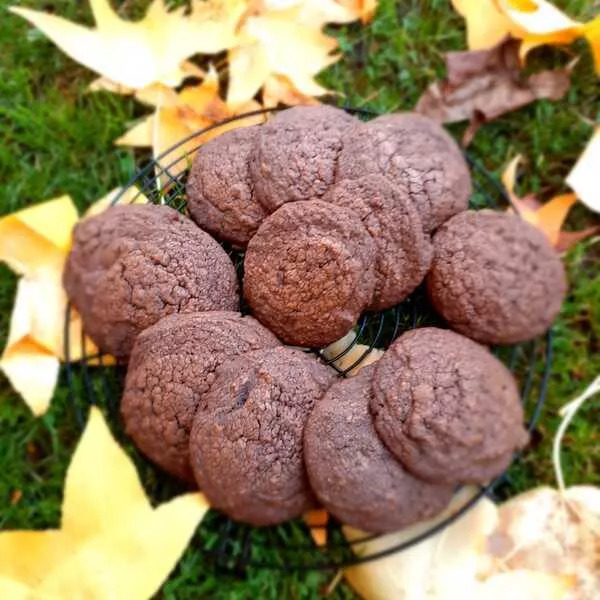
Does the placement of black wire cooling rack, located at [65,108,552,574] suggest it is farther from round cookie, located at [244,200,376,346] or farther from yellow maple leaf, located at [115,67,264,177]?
round cookie, located at [244,200,376,346]

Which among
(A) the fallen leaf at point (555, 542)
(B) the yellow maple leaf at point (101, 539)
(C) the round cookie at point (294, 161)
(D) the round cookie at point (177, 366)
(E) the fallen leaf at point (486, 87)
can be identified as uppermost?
(C) the round cookie at point (294, 161)

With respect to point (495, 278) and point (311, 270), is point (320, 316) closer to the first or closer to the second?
point (311, 270)

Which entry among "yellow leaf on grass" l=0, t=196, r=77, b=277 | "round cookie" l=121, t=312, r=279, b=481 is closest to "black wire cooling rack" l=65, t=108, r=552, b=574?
"yellow leaf on grass" l=0, t=196, r=77, b=277

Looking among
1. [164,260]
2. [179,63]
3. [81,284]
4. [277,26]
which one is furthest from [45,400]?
[277,26]

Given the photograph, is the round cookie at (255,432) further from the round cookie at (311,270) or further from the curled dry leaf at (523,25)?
the curled dry leaf at (523,25)

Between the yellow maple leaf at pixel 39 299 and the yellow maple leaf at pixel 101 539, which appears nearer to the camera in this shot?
the yellow maple leaf at pixel 101 539

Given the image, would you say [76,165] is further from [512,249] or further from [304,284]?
[512,249]

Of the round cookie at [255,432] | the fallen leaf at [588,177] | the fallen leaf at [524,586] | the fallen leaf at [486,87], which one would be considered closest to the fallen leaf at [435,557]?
the fallen leaf at [524,586]
